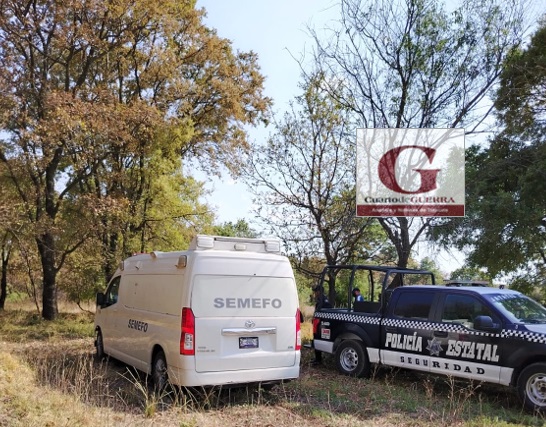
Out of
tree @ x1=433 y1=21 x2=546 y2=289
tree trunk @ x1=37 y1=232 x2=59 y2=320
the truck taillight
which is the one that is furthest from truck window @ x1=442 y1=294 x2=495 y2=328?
tree trunk @ x1=37 y1=232 x2=59 y2=320

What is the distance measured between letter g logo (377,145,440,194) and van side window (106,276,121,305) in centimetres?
779

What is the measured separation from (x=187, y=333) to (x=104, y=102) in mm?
11416

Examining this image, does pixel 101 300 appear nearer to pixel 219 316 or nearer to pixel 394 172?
pixel 219 316

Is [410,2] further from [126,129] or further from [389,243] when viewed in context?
[126,129]

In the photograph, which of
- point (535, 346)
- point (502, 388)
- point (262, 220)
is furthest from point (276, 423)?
point (262, 220)

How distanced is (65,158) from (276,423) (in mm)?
16230

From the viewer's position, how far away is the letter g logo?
1410 cm

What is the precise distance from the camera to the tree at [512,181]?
14516 mm

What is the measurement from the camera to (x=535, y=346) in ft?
23.0

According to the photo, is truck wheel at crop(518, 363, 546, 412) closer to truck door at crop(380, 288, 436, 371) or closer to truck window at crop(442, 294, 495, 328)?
truck window at crop(442, 294, 495, 328)

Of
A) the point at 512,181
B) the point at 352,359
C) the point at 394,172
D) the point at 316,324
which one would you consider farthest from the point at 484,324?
the point at 512,181

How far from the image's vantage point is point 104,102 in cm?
1620

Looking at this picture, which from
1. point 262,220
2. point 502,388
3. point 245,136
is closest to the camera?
point 502,388

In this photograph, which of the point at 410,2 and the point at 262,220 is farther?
the point at 262,220
